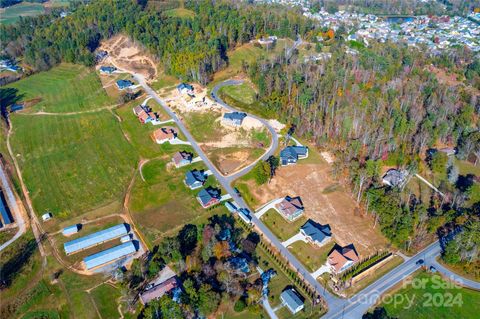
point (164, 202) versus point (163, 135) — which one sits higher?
point (163, 135)

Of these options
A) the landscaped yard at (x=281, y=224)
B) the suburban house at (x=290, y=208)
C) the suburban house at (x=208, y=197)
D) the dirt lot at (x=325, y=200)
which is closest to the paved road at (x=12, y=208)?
the suburban house at (x=208, y=197)

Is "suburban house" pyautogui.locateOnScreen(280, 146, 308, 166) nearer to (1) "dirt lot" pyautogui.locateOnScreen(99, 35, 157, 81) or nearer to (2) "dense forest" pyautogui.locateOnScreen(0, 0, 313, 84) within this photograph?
(2) "dense forest" pyautogui.locateOnScreen(0, 0, 313, 84)

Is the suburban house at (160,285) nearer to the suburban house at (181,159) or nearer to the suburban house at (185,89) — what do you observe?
the suburban house at (181,159)

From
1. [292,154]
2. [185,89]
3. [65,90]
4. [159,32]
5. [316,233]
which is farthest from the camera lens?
[159,32]

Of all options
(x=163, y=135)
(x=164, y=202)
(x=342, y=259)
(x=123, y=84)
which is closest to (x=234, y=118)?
(x=163, y=135)

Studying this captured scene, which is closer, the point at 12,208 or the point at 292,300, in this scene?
the point at 292,300

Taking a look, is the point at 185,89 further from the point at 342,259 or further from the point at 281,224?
the point at 342,259
